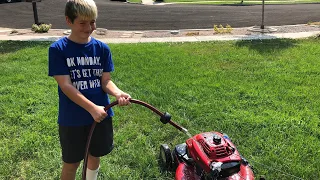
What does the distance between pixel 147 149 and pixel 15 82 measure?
3.08m

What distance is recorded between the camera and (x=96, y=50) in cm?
230

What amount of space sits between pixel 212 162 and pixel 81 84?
105 centimetres

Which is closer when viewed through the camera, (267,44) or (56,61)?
(56,61)

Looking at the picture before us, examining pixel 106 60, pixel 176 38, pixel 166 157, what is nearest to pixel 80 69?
pixel 106 60

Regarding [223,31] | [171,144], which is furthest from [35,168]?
[223,31]

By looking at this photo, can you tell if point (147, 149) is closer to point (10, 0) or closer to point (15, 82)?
point (15, 82)

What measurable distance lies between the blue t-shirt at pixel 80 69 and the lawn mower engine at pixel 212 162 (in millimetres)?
796

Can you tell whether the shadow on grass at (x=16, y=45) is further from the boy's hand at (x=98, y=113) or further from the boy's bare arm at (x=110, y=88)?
the boy's hand at (x=98, y=113)

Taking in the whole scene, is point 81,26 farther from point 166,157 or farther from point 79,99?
point 166,157

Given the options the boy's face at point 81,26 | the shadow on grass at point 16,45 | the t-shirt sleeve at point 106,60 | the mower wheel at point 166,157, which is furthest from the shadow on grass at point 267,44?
the boy's face at point 81,26

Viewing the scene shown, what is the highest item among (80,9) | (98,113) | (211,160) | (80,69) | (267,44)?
(80,9)

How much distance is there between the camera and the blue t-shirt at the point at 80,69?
2150 mm

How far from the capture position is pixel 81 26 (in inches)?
82.5

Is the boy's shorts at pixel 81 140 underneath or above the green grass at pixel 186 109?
above
